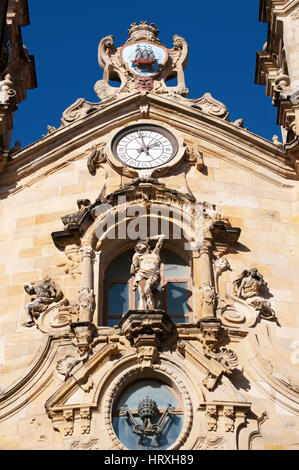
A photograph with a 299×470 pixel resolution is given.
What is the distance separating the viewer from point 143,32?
2184 cm

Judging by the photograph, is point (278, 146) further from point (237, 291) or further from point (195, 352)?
point (195, 352)

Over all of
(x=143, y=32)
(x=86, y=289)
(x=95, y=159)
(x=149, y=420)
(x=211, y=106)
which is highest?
(x=143, y=32)

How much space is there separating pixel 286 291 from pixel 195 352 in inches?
87.4

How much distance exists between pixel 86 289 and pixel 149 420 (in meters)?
2.57

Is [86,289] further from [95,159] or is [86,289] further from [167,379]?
[95,159]

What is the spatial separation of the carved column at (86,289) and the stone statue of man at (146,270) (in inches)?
29.1

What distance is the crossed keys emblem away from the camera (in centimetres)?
1510

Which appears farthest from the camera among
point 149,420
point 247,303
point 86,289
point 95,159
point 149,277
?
point 95,159

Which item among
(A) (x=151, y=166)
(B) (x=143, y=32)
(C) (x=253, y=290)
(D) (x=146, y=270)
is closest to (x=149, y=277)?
(D) (x=146, y=270)

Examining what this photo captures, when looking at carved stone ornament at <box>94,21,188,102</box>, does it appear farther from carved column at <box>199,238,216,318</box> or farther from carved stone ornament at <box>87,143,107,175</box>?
carved column at <box>199,238,216,318</box>

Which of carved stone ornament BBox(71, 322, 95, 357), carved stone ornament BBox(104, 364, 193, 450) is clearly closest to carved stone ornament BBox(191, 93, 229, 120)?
carved stone ornament BBox(71, 322, 95, 357)

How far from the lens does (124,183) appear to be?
60.6 feet

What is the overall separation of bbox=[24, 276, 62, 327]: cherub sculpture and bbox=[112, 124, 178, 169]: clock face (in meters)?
3.08
